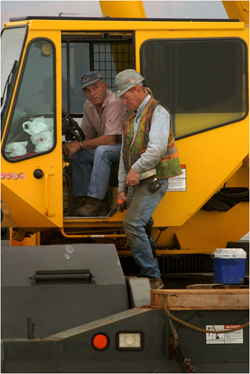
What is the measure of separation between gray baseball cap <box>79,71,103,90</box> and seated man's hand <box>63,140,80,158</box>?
0.53 m

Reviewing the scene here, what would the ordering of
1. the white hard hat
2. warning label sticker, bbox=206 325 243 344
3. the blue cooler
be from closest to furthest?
warning label sticker, bbox=206 325 243 344 < the blue cooler < the white hard hat

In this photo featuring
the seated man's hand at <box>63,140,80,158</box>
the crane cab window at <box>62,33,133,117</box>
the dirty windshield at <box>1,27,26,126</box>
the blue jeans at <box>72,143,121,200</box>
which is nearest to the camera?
the dirty windshield at <box>1,27,26,126</box>

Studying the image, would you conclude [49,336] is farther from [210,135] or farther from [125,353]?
[210,135]

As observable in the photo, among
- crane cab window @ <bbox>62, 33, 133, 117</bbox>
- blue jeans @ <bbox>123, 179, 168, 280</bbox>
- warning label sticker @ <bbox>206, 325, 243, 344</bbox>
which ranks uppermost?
crane cab window @ <bbox>62, 33, 133, 117</bbox>

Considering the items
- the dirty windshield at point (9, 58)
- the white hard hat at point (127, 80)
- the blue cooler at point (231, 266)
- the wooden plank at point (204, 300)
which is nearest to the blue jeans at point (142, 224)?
the blue cooler at point (231, 266)

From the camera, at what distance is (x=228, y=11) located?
5902 millimetres

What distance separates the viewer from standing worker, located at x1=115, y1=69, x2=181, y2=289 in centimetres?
439

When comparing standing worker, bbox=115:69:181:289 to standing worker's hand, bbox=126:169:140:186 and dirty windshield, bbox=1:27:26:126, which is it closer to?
standing worker's hand, bbox=126:169:140:186

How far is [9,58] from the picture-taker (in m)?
4.75

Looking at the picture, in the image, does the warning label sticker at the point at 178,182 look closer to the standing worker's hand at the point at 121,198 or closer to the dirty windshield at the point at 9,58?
the standing worker's hand at the point at 121,198

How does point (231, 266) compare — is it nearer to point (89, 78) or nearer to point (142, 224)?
point (142, 224)

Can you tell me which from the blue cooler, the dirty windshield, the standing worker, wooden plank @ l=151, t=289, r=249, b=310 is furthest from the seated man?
wooden plank @ l=151, t=289, r=249, b=310

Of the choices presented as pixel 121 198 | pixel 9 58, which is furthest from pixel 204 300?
pixel 9 58

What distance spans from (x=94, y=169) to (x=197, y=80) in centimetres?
121
